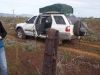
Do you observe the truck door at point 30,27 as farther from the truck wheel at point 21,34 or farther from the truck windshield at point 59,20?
the truck windshield at point 59,20

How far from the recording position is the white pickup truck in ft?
34.4

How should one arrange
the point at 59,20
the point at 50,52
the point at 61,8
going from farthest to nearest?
the point at 61,8
the point at 59,20
the point at 50,52

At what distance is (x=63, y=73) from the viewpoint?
6059mm

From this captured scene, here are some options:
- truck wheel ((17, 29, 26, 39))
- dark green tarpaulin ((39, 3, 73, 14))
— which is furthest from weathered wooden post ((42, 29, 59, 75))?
truck wheel ((17, 29, 26, 39))

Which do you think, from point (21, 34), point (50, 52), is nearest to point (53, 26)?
point (21, 34)

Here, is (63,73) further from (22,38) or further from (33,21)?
(22,38)

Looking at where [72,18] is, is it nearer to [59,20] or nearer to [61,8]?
[59,20]

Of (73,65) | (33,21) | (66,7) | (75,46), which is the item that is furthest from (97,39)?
(73,65)

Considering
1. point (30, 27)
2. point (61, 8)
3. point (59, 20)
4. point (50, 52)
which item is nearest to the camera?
point (50, 52)

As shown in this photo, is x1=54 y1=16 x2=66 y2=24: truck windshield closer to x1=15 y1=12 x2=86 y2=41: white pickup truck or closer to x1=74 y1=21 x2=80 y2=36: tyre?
x1=15 y1=12 x2=86 y2=41: white pickup truck

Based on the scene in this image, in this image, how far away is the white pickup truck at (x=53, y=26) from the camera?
10.5 metres

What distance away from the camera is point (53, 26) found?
36.5ft

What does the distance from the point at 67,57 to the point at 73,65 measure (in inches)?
47.2

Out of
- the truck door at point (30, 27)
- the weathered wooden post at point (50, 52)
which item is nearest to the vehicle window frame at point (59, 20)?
the truck door at point (30, 27)
